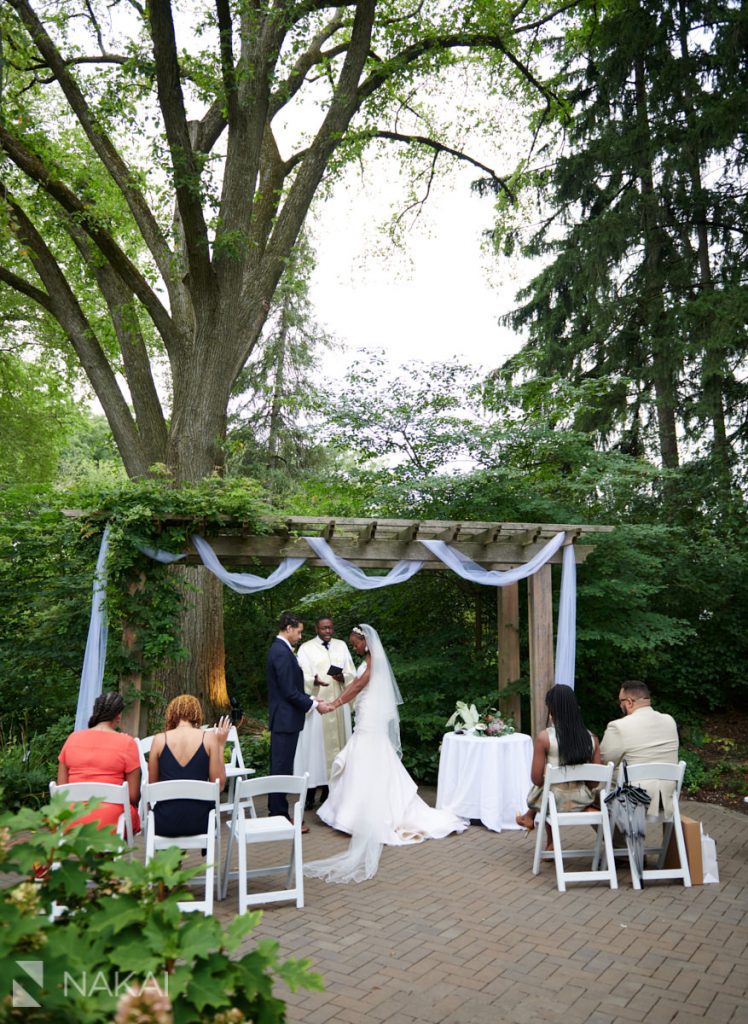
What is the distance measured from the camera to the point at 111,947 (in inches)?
75.2

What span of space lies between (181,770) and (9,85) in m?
10.7

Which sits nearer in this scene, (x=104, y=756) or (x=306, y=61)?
(x=104, y=756)

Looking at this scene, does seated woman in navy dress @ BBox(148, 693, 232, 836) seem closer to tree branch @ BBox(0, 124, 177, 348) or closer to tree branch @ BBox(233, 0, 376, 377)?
tree branch @ BBox(233, 0, 376, 377)

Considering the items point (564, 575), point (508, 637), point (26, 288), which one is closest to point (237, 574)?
point (564, 575)

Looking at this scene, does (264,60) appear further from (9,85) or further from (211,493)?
(211,493)

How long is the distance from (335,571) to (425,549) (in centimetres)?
103

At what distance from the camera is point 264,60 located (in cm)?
1039

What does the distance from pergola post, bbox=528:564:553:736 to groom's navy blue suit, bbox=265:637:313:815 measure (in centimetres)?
314

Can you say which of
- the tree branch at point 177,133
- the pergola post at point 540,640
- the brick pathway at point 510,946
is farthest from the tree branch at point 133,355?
the brick pathway at point 510,946

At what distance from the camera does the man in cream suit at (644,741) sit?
19.9ft

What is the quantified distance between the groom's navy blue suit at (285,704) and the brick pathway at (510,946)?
1.33 m

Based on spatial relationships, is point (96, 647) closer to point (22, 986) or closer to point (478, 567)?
point (478, 567)

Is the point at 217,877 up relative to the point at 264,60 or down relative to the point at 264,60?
down

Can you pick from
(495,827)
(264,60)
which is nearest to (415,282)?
(264,60)
